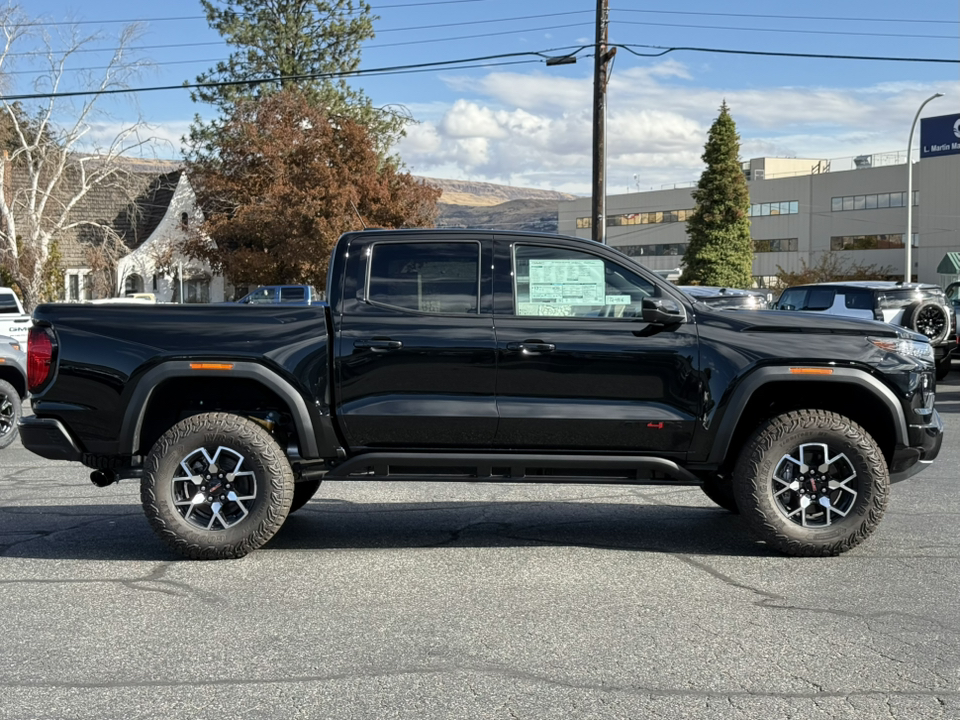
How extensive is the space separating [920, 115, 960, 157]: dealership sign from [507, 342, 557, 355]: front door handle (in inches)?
2629

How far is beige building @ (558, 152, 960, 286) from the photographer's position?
68.5 metres

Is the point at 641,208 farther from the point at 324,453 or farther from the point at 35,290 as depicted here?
the point at 324,453

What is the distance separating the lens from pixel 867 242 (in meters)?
75.7

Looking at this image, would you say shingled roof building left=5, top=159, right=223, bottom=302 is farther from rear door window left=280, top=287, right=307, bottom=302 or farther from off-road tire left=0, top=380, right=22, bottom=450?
off-road tire left=0, top=380, right=22, bottom=450

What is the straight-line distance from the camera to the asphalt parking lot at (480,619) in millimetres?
4398

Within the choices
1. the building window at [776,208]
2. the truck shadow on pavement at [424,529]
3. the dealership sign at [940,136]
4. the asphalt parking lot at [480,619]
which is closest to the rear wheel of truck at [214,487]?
the asphalt parking lot at [480,619]

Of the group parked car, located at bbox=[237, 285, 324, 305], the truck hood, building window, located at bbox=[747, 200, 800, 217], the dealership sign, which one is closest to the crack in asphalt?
the truck hood

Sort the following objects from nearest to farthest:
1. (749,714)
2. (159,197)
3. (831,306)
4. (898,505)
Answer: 1. (749,714)
2. (898,505)
3. (831,306)
4. (159,197)

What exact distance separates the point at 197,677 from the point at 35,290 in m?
33.7

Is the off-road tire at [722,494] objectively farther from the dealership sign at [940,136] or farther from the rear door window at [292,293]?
the dealership sign at [940,136]

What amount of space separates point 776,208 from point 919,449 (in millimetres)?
79452

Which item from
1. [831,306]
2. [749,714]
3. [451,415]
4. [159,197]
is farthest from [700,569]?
[159,197]

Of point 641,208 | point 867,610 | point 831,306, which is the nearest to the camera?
point 867,610

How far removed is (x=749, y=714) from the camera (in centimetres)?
421
